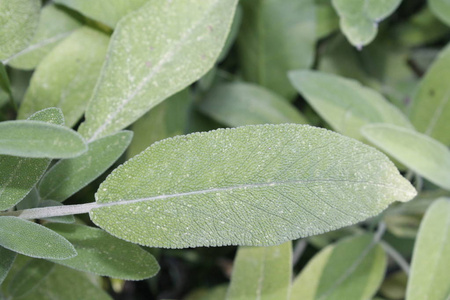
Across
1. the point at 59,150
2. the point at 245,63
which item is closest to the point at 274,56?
the point at 245,63

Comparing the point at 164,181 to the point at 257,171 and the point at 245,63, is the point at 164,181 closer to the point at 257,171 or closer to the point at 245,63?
the point at 257,171

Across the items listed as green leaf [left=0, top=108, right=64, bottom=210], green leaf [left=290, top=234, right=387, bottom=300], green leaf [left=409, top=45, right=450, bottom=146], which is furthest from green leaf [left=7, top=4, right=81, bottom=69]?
green leaf [left=409, top=45, right=450, bottom=146]

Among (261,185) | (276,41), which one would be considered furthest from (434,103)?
(261,185)

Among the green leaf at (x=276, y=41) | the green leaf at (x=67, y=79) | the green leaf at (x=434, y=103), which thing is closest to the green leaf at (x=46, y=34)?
the green leaf at (x=67, y=79)

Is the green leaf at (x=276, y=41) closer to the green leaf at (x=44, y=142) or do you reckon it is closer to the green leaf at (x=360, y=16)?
the green leaf at (x=360, y=16)

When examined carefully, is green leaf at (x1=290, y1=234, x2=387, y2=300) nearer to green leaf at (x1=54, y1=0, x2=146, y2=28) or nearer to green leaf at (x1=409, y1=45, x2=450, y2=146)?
green leaf at (x1=409, y1=45, x2=450, y2=146)

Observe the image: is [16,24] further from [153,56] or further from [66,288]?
[66,288]
